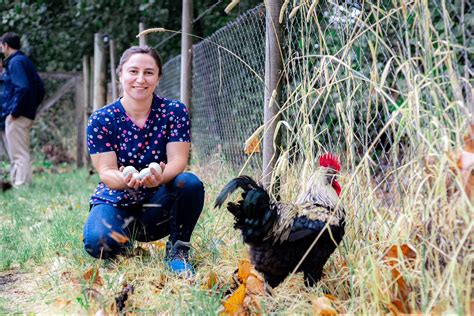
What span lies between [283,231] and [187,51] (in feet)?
10.9

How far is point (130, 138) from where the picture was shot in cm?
300

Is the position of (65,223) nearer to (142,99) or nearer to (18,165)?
(142,99)

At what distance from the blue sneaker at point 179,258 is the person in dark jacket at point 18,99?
4671 mm

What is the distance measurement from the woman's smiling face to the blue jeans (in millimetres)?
493

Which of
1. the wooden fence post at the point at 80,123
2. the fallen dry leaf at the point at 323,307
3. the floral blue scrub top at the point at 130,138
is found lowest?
the wooden fence post at the point at 80,123

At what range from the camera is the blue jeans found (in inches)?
112

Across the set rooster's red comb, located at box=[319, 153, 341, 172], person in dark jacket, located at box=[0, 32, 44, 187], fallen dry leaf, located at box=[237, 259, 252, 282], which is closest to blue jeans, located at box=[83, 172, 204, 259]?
fallen dry leaf, located at box=[237, 259, 252, 282]

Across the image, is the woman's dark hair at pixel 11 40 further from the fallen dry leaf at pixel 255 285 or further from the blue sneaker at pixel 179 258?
the fallen dry leaf at pixel 255 285

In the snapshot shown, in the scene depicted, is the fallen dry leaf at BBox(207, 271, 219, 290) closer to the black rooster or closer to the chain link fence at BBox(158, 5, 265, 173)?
the black rooster

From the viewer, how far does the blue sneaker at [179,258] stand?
2711mm

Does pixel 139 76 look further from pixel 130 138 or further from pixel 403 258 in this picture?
pixel 403 258

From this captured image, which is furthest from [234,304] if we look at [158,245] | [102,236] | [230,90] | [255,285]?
[230,90]

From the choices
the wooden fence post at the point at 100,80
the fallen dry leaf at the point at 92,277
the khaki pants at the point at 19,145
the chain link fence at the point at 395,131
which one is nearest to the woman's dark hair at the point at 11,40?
the khaki pants at the point at 19,145

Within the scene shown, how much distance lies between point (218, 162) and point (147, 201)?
67.2 inches
